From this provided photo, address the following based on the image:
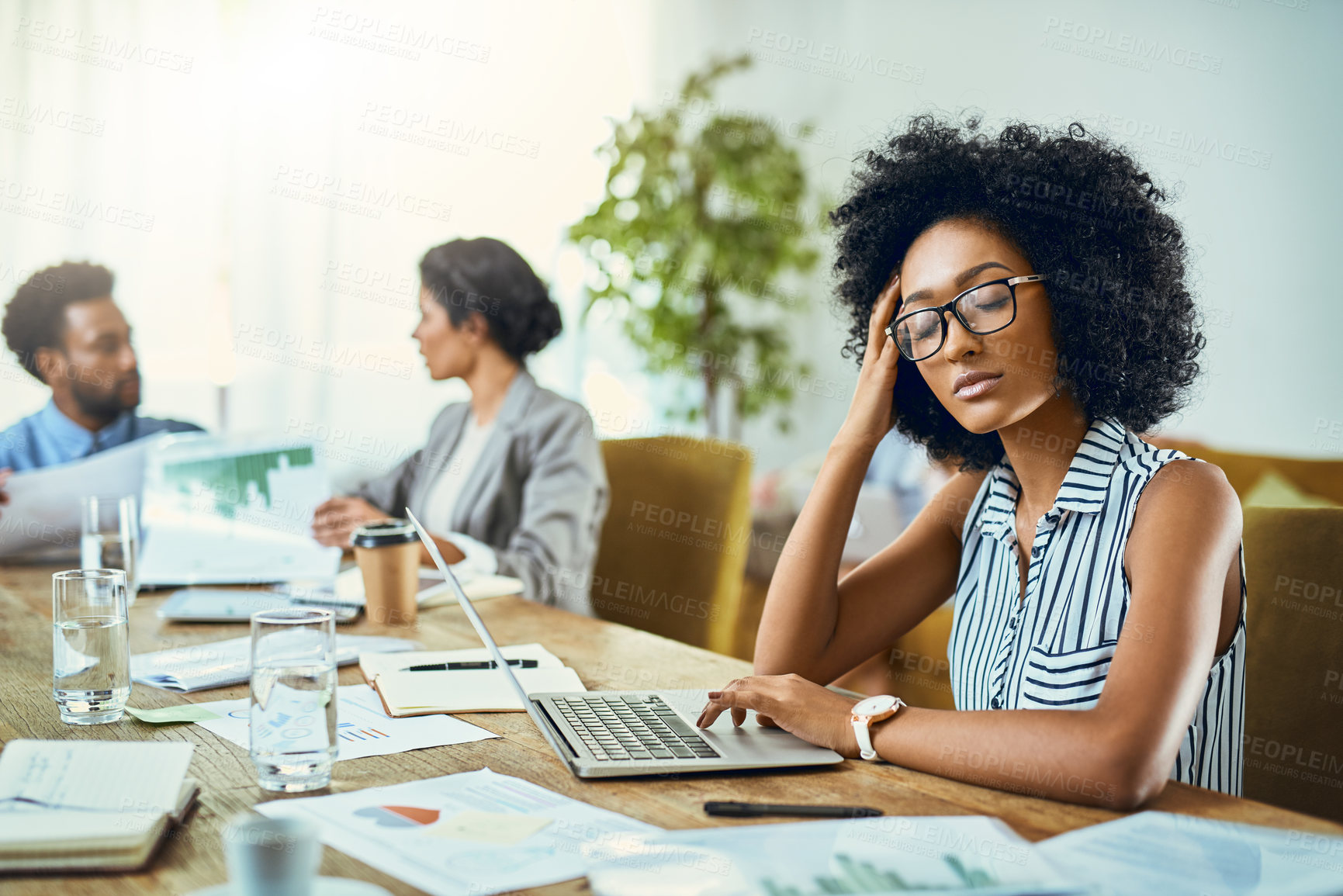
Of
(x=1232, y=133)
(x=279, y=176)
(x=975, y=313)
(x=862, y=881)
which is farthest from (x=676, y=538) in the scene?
(x=1232, y=133)

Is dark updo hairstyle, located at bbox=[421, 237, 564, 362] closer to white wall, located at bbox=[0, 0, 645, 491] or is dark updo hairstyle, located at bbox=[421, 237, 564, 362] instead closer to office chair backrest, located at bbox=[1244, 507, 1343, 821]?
white wall, located at bbox=[0, 0, 645, 491]

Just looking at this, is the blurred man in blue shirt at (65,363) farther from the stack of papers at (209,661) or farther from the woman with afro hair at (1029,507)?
the woman with afro hair at (1029,507)

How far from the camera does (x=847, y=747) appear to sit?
3.33ft

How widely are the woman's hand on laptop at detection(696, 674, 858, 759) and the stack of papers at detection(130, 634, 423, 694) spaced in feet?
1.54

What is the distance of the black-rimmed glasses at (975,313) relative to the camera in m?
1.16

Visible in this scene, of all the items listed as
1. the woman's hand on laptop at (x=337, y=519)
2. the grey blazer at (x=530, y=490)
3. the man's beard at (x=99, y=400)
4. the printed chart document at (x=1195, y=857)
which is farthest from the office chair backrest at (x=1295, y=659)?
the man's beard at (x=99, y=400)

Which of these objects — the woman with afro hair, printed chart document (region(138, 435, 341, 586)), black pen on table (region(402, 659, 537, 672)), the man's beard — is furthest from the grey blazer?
the woman with afro hair

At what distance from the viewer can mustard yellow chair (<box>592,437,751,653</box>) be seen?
83.2 inches

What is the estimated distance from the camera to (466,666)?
1309mm

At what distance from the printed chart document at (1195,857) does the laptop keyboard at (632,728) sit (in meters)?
0.34

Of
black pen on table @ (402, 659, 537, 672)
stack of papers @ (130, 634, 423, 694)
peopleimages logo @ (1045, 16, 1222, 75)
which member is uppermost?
peopleimages logo @ (1045, 16, 1222, 75)

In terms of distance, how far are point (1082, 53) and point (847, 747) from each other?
3.57m

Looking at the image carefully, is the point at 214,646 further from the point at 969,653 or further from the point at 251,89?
the point at 251,89

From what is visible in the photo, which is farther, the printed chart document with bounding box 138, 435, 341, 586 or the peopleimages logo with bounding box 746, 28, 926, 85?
the peopleimages logo with bounding box 746, 28, 926, 85
